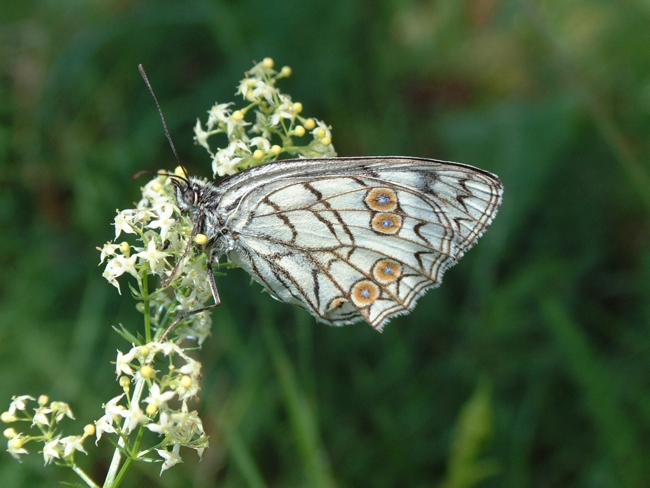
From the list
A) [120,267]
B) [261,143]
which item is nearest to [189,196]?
[261,143]

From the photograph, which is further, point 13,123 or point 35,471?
point 13,123

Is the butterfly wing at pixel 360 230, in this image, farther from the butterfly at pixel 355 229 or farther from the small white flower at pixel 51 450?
the small white flower at pixel 51 450

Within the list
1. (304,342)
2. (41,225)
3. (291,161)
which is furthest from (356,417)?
(41,225)

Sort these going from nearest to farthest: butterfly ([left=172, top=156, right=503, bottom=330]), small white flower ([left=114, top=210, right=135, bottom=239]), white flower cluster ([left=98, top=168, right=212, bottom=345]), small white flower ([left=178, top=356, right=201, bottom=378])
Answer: small white flower ([left=178, top=356, right=201, bottom=378]) < white flower cluster ([left=98, top=168, right=212, bottom=345]) < small white flower ([left=114, top=210, right=135, bottom=239]) < butterfly ([left=172, top=156, right=503, bottom=330])

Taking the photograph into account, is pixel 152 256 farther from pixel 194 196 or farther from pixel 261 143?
pixel 261 143

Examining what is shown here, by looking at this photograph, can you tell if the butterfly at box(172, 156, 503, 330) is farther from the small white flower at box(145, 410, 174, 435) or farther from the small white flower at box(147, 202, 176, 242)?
the small white flower at box(145, 410, 174, 435)

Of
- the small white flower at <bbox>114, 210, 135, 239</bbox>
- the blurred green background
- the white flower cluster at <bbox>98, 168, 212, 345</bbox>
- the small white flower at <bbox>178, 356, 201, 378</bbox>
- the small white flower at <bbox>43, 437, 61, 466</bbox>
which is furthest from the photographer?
the blurred green background

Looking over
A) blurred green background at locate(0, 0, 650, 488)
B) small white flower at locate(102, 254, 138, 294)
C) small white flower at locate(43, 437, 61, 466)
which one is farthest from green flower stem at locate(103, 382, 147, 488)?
blurred green background at locate(0, 0, 650, 488)

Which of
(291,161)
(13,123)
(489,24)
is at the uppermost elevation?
(489,24)

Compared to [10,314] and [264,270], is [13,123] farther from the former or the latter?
[264,270]
